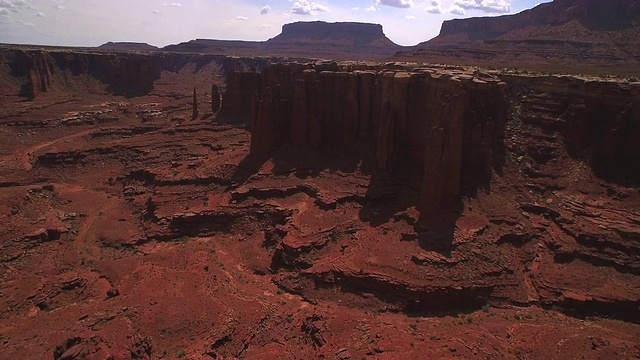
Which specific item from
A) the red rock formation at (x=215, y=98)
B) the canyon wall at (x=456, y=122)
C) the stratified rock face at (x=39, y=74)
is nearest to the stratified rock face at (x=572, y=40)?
the canyon wall at (x=456, y=122)

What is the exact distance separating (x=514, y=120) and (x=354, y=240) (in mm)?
21290

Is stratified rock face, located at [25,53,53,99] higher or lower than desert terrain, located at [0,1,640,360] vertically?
higher

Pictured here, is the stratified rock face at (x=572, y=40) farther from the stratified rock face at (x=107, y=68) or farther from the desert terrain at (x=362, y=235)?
the stratified rock face at (x=107, y=68)

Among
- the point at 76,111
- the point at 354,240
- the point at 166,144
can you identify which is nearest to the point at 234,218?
the point at 354,240

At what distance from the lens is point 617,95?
3944 centimetres

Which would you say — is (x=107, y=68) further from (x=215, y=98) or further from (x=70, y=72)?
(x=215, y=98)

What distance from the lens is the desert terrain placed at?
28.8m

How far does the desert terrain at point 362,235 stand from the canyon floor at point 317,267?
0.15 meters

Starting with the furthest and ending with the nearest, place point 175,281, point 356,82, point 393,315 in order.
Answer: point 356,82 < point 175,281 < point 393,315

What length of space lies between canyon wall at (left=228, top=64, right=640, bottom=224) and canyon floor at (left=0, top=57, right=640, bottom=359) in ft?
4.60

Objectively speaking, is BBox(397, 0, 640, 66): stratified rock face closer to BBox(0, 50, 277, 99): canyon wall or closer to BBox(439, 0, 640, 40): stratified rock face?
BBox(439, 0, 640, 40): stratified rock face

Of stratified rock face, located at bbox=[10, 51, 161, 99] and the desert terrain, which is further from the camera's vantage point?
stratified rock face, located at bbox=[10, 51, 161, 99]

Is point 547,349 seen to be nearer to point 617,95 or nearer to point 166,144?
point 617,95

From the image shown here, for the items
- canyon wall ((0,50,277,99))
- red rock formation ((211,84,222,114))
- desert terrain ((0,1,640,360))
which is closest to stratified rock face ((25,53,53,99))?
canyon wall ((0,50,277,99))
